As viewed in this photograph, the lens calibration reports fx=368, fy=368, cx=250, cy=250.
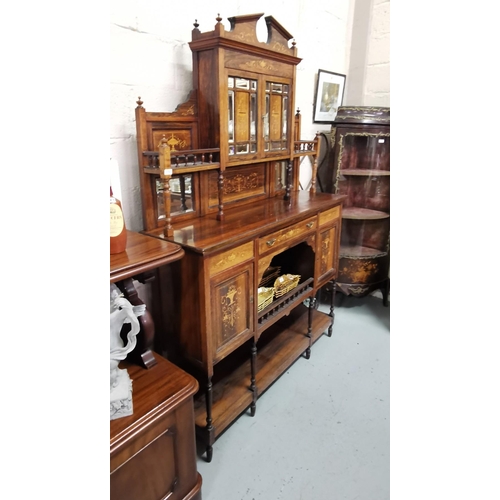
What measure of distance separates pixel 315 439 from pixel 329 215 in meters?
1.18

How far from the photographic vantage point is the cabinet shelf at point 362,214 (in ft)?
8.57

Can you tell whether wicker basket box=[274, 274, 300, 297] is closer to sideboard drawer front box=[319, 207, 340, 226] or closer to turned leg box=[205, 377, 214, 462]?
sideboard drawer front box=[319, 207, 340, 226]

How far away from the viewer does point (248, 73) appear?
161 centimetres

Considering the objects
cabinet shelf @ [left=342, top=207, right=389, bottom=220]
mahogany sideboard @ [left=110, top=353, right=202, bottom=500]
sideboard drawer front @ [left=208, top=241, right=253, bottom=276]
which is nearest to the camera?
mahogany sideboard @ [left=110, top=353, right=202, bottom=500]

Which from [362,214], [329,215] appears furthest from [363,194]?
[329,215]

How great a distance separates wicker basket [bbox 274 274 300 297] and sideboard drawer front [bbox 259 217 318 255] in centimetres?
28

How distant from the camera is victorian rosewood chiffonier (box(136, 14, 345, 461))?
142 cm

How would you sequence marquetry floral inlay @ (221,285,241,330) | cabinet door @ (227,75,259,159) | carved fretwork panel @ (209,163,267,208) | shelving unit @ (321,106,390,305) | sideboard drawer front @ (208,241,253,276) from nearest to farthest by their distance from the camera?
sideboard drawer front @ (208,241,253,276) → marquetry floral inlay @ (221,285,241,330) → cabinet door @ (227,75,259,159) → carved fretwork panel @ (209,163,267,208) → shelving unit @ (321,106,390,305)

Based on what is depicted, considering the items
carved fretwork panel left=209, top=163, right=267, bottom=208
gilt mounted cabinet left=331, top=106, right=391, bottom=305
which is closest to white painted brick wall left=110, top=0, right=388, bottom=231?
carved fretwork panel left=209, top=163, right=267, bottom=208

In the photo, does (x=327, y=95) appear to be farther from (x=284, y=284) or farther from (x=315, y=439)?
(x=315, y=439)

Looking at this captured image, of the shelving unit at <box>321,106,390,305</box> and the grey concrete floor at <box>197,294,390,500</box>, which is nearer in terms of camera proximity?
the grey concrete floor at <box>197,294,390,500</box>

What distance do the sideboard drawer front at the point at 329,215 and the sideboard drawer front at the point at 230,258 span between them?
68cm

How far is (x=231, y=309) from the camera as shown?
1.52m
